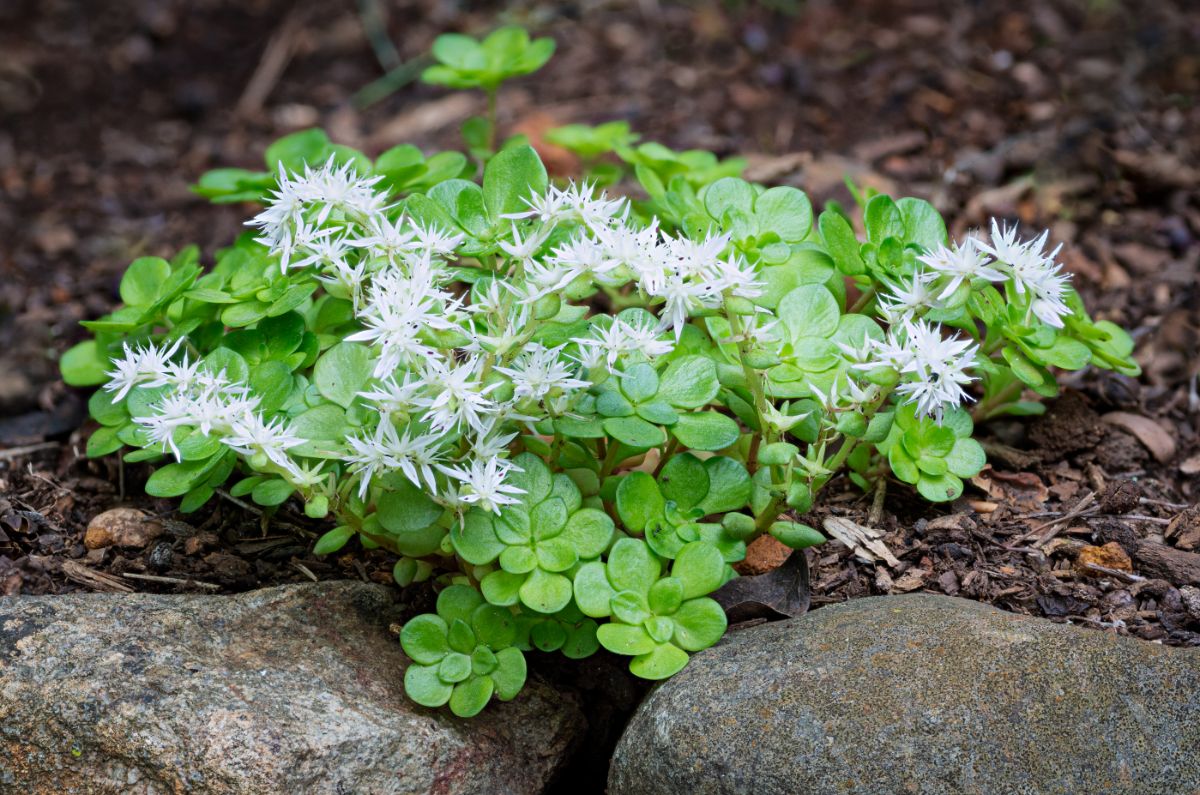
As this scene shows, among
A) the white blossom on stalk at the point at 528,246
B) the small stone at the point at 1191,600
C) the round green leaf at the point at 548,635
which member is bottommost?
the small stone at the point at 1191,600

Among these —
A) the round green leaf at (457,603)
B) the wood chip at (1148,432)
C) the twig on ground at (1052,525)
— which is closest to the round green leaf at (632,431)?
the round green leaf at (457,603)

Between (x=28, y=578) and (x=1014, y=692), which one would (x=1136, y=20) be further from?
(x=28, y=578)

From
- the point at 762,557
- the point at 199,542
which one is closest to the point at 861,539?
the point at 762,557

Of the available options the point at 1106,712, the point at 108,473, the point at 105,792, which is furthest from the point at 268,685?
the point at 1106,712

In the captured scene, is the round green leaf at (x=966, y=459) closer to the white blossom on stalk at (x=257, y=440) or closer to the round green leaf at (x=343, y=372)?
the round green leaf at (x=343, y=372)

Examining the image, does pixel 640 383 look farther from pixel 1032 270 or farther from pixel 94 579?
pixel 94 579
